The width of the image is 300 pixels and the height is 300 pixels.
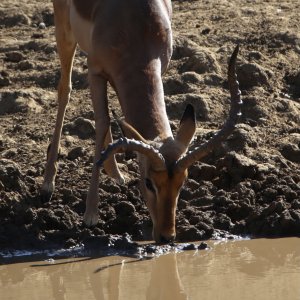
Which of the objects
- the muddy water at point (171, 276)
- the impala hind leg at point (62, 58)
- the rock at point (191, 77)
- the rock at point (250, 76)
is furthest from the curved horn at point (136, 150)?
the rock at point (250, 76)

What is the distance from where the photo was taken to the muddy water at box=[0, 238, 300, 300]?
9359 mm

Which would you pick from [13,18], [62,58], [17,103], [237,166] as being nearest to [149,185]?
[237,166]

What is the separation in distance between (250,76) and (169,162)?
418cm

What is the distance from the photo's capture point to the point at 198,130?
485 inches

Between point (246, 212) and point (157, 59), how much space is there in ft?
6.16

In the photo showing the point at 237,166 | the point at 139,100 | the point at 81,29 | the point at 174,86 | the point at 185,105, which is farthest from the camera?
the point at 174,86

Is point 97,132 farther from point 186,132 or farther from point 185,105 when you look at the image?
point 185,105


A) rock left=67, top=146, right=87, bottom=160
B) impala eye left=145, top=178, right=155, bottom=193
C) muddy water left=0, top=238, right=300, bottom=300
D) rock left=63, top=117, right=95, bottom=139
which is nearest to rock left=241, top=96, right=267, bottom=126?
rock left=63, top=117, right=95, bottom=139

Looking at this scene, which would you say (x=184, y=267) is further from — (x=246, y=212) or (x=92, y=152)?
(x=92, y=152)

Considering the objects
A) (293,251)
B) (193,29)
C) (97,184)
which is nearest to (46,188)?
(97,184)

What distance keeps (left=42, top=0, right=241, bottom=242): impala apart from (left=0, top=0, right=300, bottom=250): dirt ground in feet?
1.04

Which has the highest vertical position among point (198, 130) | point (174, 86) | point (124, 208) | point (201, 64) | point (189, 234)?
point (201, 64)

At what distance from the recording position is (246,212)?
438 inches

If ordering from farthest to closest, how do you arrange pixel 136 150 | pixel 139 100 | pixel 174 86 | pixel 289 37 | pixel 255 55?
1. pixel 289 37
2. pixel 255 55
3. pixel 174 86
4. pixel 139 100
5. pixel 136 150
